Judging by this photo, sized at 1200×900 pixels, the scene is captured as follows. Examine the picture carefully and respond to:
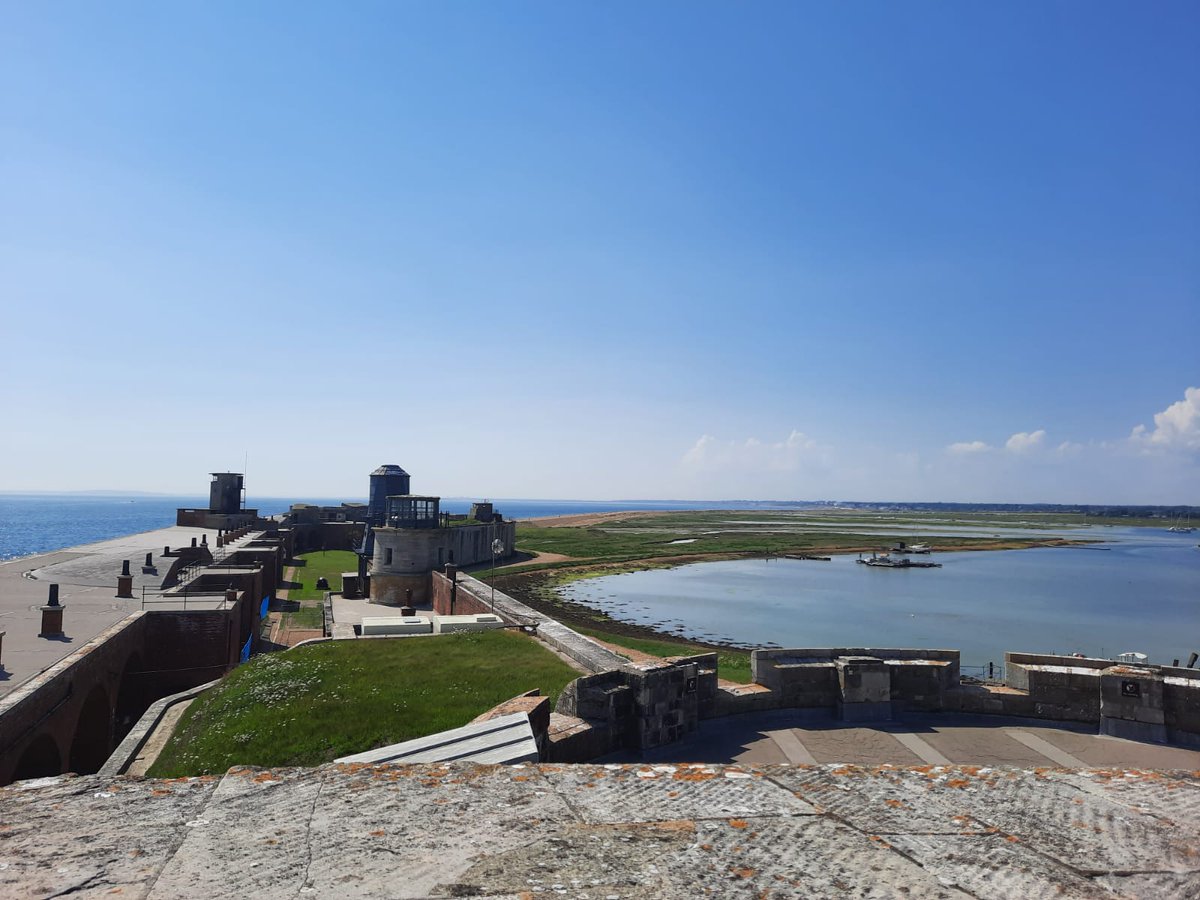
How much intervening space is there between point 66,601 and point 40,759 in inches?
454

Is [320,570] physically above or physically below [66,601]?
below

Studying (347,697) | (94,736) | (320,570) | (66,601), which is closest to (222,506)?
(320,570)

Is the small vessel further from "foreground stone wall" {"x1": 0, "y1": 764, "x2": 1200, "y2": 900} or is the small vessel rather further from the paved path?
"foreground stone wall" {"x1": 0, "y1": 764, "x2": 1200, "y2": 900}

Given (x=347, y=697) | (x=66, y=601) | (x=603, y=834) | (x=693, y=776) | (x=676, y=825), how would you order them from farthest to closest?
(x=66, y=601), (x=347, y=697), (x=693, y=776), (x=676, y=825), (x=603, y=834)

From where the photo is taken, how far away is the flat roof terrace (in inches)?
659

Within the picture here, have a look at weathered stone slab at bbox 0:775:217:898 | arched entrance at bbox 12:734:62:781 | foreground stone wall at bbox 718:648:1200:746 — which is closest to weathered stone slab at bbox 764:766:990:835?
weathered stone slab at bbox 0:775:217:898

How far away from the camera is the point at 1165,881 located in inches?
133

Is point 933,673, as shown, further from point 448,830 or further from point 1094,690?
point 448,830

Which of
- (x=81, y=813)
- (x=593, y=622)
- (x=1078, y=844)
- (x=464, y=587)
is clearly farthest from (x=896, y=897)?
(x=593, y=622)

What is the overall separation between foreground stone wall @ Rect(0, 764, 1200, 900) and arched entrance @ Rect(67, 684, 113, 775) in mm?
18291

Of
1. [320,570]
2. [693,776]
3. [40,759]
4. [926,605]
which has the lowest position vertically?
[926,605]

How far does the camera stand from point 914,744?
1141 centimetres

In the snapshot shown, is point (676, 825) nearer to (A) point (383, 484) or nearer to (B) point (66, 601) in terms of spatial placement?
(B) point (66, 601)

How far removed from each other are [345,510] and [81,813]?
303 feet
